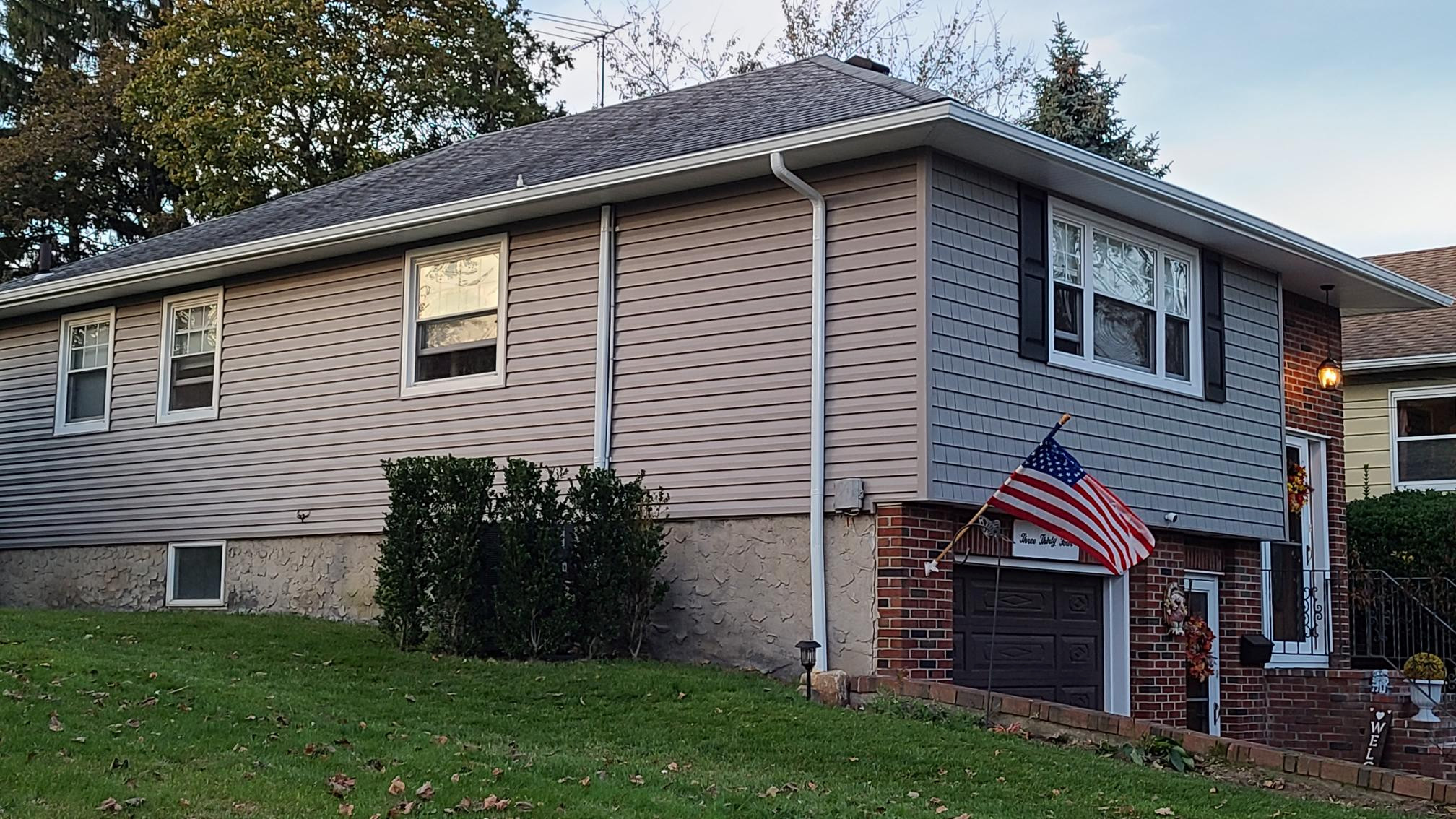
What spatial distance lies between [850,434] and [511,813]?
15.5 ft

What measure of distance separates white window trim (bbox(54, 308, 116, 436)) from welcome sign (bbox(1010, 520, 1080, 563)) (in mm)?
9545

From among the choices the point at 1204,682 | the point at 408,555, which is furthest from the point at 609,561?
the point at 1204,682

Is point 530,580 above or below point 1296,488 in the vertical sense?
below

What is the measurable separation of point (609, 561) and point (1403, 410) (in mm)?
11317

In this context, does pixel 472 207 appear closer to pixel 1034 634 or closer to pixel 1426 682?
pixel 1034 634

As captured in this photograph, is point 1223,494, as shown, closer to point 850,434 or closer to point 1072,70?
point 850,434

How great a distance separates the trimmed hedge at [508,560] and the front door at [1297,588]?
21.6 feet

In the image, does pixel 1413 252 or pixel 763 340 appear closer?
pixel 763 340

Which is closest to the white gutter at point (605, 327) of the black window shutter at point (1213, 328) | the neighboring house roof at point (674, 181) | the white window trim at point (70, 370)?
the neighboring house roof at point (674, 181)

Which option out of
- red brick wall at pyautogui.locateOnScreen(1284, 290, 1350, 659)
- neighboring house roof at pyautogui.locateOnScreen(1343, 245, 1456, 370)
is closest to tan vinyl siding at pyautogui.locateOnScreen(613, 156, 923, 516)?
red brick wall at pyautogui.locateOnScreen(1284, 290, 1350, 659)

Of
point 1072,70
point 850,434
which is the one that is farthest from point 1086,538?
point 1072,70

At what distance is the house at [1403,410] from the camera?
1784 centimetres

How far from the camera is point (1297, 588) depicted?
14867 millimetres

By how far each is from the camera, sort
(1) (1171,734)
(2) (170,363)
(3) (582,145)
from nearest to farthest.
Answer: (1) (1171,734) < (3) (582,145) < (2) (170,363)
